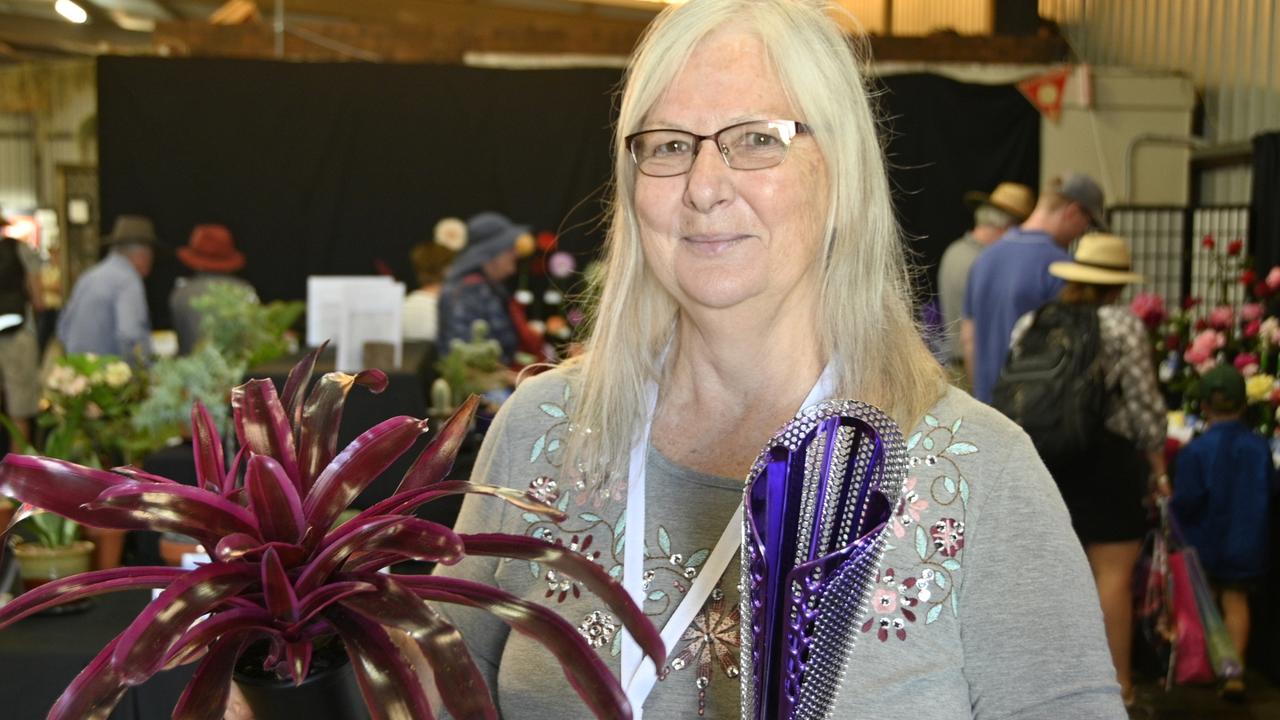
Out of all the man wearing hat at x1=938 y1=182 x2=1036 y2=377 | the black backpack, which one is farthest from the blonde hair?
the man wearing hat at x1=938 y1=182 x2=1036 y2=377

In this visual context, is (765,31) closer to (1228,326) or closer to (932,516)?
(932,516)

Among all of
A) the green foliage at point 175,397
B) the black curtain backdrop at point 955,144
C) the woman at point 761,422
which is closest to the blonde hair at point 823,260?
the woman at point 761,422

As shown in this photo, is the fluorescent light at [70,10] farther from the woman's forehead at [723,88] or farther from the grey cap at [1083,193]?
the woman's forehead at [723,88]

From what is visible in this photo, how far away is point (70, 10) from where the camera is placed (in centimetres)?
1058

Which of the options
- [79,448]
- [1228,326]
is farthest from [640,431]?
[1228,326]

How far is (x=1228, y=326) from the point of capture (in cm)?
479

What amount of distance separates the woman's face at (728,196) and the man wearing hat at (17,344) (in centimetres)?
587

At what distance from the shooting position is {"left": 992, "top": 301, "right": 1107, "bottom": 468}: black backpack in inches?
144

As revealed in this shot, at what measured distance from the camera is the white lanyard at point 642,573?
1038 mm

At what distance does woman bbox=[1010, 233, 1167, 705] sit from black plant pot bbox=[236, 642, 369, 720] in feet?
10.7

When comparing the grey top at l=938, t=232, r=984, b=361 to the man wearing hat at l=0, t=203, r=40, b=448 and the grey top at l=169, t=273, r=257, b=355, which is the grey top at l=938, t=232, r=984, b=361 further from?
the man wearing hat at l=0, t=203, r=40, b=448

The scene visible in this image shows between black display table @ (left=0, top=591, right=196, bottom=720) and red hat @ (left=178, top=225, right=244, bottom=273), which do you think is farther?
red hat @ (left=178, top=225, right=244, bottom=273)

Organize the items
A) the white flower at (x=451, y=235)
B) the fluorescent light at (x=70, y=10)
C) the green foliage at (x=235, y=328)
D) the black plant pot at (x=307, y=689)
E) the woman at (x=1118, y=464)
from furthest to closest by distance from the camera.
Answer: the fluorescent light at (x=70, y=10) → the white flower at (x=451, y=235) → the green foliage at (x=235, y=328) → the woman at (x=1118, y=464) → the black plant pot at (x=307, y=689)

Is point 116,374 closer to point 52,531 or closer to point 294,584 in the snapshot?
point 52,531
